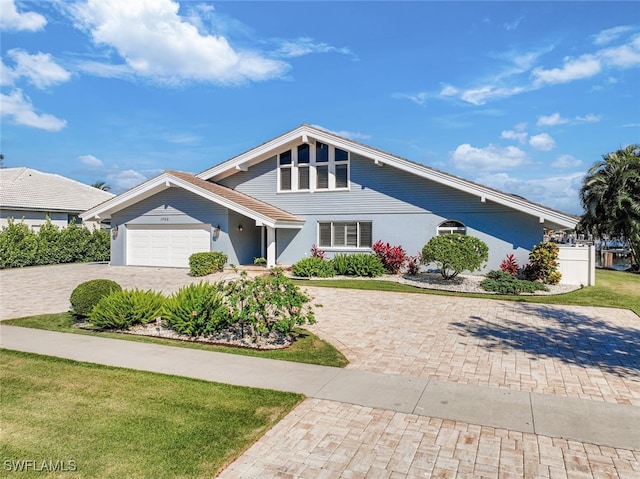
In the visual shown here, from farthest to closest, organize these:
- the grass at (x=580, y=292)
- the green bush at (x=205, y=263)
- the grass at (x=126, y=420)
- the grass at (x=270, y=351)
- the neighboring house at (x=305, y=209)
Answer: the green bush at (x=205, y=263)
the neighboring house at (x=305, y=209)
the grass at (x=580, y=292)
the grass at (x=270, y=351)
the grass at (x=126, y=420)

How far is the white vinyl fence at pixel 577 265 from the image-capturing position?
53.4 feet

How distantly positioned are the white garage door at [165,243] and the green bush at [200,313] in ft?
38.7

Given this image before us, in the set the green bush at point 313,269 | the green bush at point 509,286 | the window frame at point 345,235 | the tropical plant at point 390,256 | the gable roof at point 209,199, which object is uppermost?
the gable roof at point 209,199

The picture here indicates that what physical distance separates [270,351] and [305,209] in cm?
1366

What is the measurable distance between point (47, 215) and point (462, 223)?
80.8 ft

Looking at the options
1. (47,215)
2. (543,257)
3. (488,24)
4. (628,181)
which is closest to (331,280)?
(543,257)

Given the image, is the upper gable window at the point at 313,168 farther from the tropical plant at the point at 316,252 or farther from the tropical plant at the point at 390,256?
the tropical plant at the point at 390,256

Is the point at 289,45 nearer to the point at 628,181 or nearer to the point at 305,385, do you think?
the point at 305,385

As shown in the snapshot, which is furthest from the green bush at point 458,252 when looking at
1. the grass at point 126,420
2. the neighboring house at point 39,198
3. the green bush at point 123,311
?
the neighboring house at point 39,198

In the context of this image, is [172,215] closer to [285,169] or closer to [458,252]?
[285,169]

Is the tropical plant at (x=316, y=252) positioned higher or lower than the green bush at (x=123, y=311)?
higher

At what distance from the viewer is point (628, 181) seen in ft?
72.1

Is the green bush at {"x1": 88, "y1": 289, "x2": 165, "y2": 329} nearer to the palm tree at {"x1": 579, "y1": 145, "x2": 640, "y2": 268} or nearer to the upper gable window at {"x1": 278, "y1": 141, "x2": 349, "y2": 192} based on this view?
the upper gable window at {"x1": 278, "y1": 141, "x2": 349, "y2": 192}

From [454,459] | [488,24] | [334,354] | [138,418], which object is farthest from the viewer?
[488,24]
